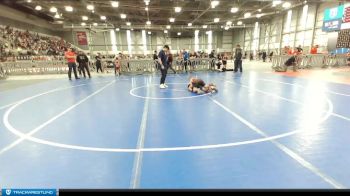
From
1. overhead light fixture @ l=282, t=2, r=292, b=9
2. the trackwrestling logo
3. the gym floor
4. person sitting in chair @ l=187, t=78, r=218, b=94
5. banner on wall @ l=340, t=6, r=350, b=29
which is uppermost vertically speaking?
overhead light fixture @ l=282, t=2, r=292, b=9

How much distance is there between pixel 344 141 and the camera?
372 centimetres

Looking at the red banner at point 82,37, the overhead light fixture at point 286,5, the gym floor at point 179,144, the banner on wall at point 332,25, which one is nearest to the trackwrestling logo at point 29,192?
the gym floor at point 179,144

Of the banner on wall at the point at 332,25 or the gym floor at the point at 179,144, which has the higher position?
the banner on wall at the point at 332,25

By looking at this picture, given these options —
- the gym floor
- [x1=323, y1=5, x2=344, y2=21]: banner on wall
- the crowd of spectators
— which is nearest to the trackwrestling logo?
the gym floor

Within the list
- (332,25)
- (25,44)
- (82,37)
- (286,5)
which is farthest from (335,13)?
(25,44)

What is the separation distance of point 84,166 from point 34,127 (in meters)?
2.49

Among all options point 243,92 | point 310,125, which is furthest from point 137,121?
point 243,92

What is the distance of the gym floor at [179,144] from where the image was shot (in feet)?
9.16

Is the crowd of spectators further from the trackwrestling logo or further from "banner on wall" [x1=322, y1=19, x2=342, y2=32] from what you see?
"banner on wall" [x1=322, y1=19, x2=342, y2=32]

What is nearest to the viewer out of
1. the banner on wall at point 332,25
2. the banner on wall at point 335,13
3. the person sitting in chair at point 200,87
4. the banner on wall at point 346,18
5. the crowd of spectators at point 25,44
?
the person sitting in chair at point 200,87

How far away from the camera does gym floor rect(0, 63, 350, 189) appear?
279cm

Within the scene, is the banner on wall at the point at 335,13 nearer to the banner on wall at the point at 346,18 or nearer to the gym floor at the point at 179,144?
the banner on wall at the point at 346,18

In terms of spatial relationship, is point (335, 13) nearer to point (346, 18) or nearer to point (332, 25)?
point (332, 25)

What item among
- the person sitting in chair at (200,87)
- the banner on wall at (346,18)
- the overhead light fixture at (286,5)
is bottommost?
the person sitting in chair at (200,87)
